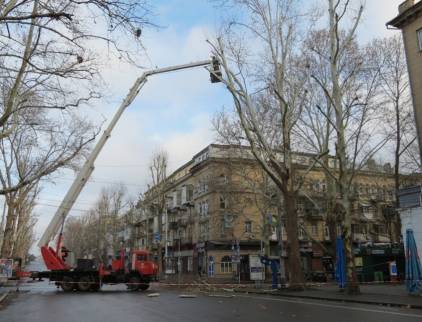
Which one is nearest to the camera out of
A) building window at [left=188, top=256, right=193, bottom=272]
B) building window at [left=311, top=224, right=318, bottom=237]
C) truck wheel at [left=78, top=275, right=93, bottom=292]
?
truck wheel at [left=78, top=275, right=93, bottom=292]

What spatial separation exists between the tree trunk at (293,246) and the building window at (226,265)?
30.3 m

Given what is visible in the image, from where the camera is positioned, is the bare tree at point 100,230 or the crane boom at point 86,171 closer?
the crane boom at point 86,171

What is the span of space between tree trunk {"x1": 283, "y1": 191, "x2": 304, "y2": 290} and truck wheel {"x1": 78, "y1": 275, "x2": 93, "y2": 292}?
40.6ft

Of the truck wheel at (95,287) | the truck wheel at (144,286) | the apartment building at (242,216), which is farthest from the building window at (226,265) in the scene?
the truck wheel at (95,287)

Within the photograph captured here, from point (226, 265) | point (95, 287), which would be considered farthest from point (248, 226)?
point (95, 287)

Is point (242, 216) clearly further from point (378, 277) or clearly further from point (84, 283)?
point (84, 283)

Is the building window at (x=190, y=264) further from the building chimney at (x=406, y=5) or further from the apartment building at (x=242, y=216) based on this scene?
the building chimney at (x=406, y=5)

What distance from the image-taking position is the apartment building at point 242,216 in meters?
39.7

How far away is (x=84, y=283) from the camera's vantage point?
94.2ft

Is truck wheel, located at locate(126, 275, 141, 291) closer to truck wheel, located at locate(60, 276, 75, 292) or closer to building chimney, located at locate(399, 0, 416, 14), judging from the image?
truck wheel, located at locate(60, 276, 75, 292)

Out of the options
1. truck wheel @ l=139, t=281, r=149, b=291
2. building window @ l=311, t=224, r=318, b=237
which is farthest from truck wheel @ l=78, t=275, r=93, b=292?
building window @ l=311, t=224, r=318, b=237

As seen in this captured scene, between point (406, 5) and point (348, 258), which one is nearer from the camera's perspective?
point (348, 258)

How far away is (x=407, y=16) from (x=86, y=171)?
21652 millimetres

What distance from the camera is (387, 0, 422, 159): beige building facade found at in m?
28.4
